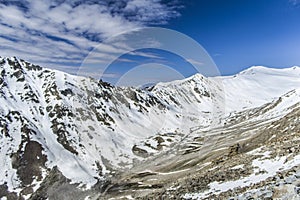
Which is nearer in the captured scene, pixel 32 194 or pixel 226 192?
pixel 226 192

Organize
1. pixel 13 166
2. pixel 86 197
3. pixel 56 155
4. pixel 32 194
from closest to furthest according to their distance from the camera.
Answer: pixel 86 197 < pixel 32 194 < pixel 13 166 < pixel 56 155

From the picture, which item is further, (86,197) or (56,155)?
(56,155)

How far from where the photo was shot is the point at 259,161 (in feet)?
107

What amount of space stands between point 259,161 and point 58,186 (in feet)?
477

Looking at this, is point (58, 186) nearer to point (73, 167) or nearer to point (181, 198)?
point (73, 167)

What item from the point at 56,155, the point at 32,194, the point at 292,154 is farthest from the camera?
the point at 56,155

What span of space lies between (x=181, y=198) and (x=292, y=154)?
11.3 m

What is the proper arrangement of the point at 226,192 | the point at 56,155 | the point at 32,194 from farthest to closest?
the point at 56,155
the point at 32,194
the point at 226,192

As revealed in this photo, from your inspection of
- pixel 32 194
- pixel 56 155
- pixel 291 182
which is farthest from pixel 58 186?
pixel 291 182

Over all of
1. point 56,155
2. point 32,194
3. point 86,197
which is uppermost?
point 56,155

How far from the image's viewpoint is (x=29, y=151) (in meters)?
193

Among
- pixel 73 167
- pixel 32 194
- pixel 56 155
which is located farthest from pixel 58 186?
pixel 56 155

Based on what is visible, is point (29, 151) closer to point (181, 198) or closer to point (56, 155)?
point (56, 155)

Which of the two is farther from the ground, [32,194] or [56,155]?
[56,155]
